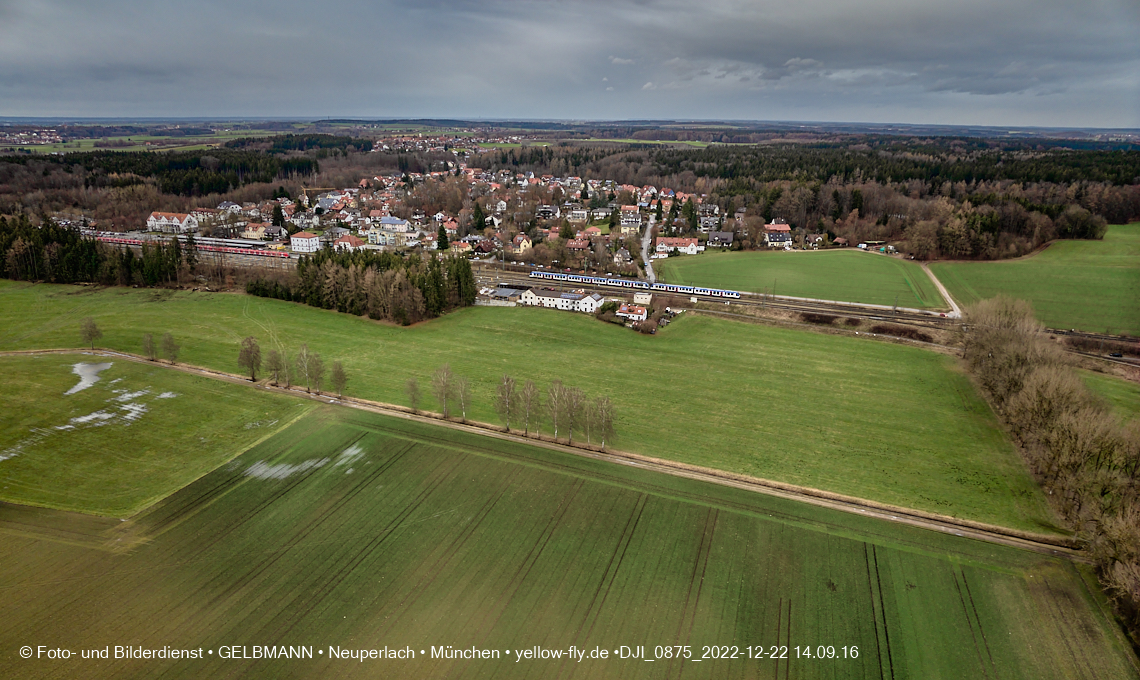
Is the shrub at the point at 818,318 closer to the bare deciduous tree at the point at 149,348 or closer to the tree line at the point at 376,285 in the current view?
the tree line at the point at 376,285

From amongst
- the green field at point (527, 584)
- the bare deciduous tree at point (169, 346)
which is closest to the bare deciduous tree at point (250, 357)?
the bare deciduous tree at point (169, 346)

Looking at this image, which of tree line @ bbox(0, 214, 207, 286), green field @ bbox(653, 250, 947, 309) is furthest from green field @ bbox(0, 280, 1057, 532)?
green field @ bbox(653, 250, 947, 309)

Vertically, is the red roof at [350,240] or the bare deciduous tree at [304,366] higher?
the red roof at [350,240]

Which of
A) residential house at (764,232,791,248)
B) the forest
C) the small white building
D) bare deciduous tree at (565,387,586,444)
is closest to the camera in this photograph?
bare deciduous tree at (565,387,586,444)

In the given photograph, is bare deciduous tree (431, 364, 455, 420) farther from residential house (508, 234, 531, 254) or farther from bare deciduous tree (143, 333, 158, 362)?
residential house (508, 234, 531, 254)

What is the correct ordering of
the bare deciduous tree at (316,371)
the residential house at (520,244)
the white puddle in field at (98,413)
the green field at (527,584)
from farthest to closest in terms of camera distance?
the residential house at (520,244) < the bare deciduous tree at (316,371) < the white puddle in field at (98,413) < the green field at (527,584)

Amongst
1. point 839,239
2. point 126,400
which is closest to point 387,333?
point 126,400
